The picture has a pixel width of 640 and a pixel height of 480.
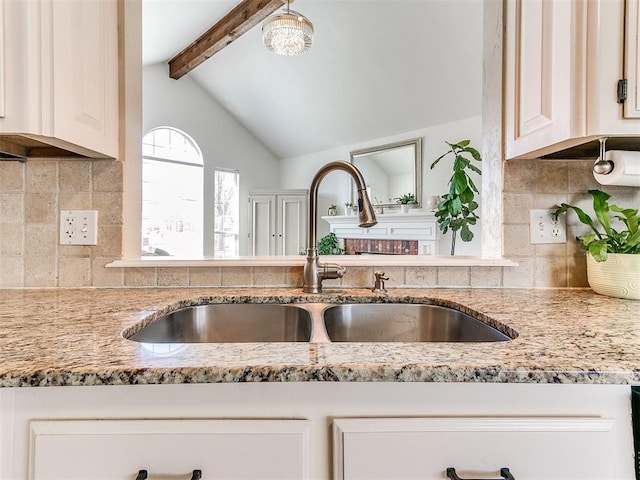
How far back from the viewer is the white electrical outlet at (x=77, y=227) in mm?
1151

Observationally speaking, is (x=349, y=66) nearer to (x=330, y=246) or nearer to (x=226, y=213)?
(x=330, y=246)

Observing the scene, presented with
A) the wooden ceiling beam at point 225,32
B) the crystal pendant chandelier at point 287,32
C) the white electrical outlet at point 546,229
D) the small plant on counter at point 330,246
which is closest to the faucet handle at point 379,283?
the white electrical outlet at point 546,229

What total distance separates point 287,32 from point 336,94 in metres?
2.19

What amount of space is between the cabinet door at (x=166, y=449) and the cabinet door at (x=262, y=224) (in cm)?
581

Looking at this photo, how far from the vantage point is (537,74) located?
1012mm

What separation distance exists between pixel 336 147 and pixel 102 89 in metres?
4.93

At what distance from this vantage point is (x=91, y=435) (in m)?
0.53

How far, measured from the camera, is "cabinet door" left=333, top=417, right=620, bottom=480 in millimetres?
537

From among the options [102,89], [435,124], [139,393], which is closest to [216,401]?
[139,393]

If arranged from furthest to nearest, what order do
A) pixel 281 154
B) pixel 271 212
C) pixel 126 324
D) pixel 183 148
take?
1. pixel 281 154
2. pixel 271 212
3. pixel 183 148
4. pixel 126 324

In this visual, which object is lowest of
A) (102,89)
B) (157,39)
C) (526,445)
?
(526,445)

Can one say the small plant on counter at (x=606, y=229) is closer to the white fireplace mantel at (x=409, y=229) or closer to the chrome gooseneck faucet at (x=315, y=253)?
the chrome gooseneck faucet at (x=315, y=253)

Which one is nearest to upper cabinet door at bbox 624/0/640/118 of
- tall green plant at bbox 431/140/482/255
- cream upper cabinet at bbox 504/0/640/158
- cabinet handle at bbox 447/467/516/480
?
cream upper cabinet at bbox 504/0/640/158

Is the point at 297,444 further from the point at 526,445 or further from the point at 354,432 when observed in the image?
the point at 526,445
